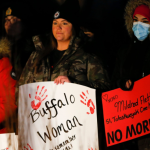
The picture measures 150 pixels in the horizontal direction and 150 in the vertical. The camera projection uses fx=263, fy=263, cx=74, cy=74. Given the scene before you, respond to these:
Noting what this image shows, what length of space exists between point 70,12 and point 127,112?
36.2 inches

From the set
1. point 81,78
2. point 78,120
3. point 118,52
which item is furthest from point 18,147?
point 118,52

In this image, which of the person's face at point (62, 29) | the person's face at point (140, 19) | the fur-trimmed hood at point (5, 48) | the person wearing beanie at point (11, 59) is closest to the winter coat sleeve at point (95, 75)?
the person's face at point (62, 29)

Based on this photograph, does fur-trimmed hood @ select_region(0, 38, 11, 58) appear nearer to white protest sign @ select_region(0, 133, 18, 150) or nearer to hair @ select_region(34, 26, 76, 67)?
hair @ select_region(34, 26, 76, 67)

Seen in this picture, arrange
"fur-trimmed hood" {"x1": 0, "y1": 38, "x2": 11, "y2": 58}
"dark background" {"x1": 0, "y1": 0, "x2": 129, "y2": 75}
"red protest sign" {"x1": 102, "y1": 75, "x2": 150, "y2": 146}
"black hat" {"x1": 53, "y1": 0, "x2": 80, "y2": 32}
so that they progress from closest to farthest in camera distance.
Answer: "red protest sign" {"x1": 102, "y1": 75, "x2": 150, "y2": 146}
"dark background" {"x1": 0, "y1": 0, "x2": 129, "y2": 75}
"black hat" {"x1": 53, "y1": 0, "x2": 80, "y2": 32}
"fur-trimmed hood" {"x1": 0, "y1": 38, "x2": 11, "y2": 58}

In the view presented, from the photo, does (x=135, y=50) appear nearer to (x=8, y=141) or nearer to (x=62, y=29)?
(x=62, y=29)

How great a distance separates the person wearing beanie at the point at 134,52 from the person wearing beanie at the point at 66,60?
13cm

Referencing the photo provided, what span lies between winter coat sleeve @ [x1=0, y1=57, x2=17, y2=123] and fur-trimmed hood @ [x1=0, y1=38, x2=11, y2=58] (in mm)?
40

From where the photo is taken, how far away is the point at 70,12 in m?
2.15

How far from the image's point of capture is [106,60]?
2.01m

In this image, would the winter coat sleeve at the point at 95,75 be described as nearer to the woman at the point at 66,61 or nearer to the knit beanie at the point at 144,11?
the woman at the point at 66,61

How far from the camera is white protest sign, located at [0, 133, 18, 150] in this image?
2.26 meters

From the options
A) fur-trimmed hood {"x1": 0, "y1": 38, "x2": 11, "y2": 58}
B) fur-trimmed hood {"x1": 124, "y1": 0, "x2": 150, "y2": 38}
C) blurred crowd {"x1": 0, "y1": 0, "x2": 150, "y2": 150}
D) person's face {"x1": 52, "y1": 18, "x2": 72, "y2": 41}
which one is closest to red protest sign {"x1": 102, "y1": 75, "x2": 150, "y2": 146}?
blurred crowd {"x1": 0, "y1": 0, "x2": 150, "y2": 150}

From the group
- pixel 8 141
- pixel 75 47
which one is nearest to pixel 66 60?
pixel 75 47

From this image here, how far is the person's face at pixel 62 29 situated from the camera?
7.08 feet
